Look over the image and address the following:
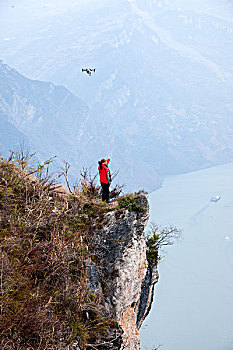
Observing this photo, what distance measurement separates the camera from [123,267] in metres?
7.66

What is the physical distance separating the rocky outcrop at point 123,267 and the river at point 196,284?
24.7 m

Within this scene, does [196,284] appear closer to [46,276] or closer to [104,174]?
[104,174]

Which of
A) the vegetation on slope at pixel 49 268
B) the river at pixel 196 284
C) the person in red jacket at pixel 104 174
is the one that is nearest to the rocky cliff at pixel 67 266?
the vegetation on slope at pixel 49 268

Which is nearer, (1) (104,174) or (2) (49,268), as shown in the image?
(2) (49,268)

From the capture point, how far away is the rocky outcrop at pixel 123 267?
7174 mm

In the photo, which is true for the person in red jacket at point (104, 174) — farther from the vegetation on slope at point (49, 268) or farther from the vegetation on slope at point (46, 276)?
the vegetation on slope at point (46, 276)

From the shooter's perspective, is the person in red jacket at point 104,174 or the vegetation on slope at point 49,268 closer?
the vegetation on slope at point 49,268

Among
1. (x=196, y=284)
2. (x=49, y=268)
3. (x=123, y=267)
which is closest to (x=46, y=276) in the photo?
(x=49, y=268)

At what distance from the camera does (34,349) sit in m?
4.60

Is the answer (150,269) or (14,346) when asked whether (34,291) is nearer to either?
(14,346)

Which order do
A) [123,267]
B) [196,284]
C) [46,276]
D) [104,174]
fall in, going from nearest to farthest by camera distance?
[46,276]
[123,267]
[104,174]
[196,284]

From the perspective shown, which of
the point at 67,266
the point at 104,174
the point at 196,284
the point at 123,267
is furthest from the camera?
the point at 196,284

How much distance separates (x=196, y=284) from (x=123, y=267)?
90742 millimetres

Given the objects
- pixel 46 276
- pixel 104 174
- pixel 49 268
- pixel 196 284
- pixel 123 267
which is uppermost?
pixel 196 284
